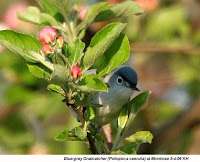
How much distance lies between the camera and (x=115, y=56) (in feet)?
5.33

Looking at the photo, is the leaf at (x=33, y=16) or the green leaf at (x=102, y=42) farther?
the leaf at (x=33, y=16)

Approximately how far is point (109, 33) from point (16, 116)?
2.53 meters

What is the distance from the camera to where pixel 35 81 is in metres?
3.40

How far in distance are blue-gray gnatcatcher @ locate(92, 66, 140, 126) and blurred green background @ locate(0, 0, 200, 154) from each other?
439 mm

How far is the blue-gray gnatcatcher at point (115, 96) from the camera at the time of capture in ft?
7.16

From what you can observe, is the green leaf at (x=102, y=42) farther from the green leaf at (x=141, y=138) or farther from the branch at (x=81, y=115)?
the green leaf at (x=141, y=138)

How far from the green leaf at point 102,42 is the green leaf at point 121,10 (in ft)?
0.98

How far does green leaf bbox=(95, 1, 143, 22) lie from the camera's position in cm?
183

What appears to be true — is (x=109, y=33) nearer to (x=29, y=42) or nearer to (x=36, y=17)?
(x=29, y=42)

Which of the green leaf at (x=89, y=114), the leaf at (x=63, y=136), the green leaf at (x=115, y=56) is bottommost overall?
the leaf at (x=63, y=136)

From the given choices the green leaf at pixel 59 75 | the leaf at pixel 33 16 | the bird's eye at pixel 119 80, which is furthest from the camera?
the bird's eye at pixel 119 80

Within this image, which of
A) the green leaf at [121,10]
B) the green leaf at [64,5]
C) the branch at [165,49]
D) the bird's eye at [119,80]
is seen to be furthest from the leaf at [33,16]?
the branch at [165,49]

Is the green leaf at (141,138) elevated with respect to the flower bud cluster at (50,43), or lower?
lower

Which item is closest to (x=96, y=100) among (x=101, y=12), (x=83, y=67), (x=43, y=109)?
(x=101, y=12)
